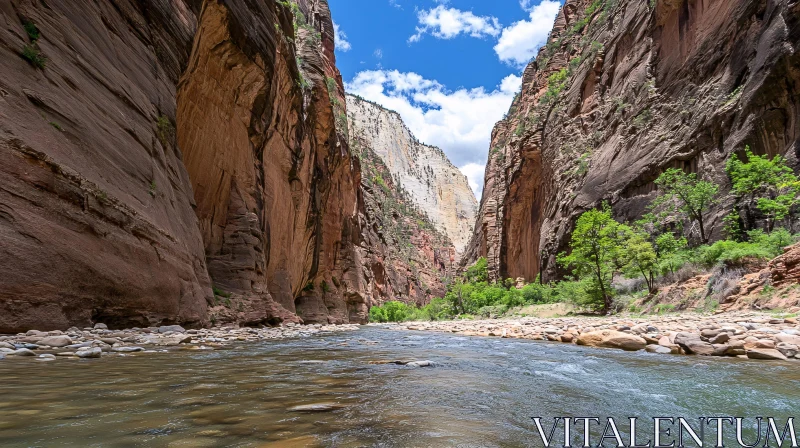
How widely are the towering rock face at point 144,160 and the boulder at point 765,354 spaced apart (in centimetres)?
1022

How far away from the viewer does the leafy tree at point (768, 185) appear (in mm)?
14648

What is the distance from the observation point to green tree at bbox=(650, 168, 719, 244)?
59.9 feet

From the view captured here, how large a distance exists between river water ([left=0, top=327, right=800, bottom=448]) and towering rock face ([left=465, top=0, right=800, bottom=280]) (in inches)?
684

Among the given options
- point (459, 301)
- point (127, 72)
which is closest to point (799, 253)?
point (127, 72)

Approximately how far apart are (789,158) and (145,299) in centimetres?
2196

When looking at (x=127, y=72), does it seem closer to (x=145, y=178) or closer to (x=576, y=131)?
(x=145, y=178)

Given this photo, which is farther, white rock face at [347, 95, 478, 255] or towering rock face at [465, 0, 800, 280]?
white rock face at [347, 95, 478, 255]

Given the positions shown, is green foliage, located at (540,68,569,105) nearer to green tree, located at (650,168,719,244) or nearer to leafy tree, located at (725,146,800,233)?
green tree, located at (650,168,719,244)

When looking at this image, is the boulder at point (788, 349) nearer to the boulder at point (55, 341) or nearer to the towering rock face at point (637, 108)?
the boulder at point (55, 341)

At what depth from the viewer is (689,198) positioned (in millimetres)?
18922

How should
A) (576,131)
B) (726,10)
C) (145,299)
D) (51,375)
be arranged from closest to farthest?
(51,375)
(145,299)
(726,10)
(576,131)

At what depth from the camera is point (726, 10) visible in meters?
21.6

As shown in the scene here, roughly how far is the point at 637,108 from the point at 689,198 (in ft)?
36.9

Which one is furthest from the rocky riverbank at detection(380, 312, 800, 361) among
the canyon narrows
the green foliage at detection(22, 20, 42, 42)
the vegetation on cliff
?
the green foliage at detection(22, 20, 42, 42)
